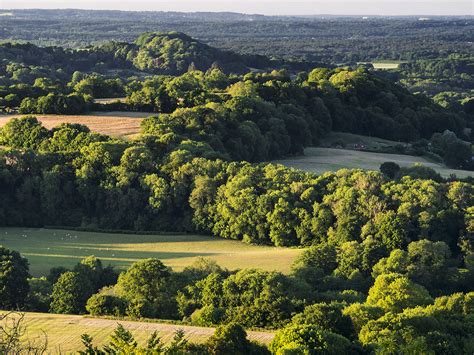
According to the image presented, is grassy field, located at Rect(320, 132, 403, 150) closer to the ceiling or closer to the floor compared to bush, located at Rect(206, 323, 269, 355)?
closer to the floor

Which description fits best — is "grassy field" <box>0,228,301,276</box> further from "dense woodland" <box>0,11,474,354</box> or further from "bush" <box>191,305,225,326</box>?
"bush" <box>191,305,225,326</box>

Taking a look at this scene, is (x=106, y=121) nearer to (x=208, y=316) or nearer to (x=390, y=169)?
(x=390, y=169)

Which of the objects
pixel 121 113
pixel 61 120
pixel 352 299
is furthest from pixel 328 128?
pixel 352 299

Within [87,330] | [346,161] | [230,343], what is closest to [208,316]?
[87,330]

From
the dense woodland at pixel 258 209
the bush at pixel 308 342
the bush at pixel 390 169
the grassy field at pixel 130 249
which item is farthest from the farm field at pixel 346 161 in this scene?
the bush at pixel 308 342

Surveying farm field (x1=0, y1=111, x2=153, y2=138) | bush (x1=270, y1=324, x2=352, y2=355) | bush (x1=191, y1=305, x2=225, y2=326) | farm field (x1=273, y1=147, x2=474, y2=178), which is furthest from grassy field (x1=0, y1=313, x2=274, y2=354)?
farm field (x1=273, y1=147, x2=474, y2=178)

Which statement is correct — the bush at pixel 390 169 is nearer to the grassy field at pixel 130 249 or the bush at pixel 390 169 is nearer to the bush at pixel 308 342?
the grassy field at pixel 130 249

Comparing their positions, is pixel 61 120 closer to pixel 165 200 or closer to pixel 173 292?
pixel 165 200
